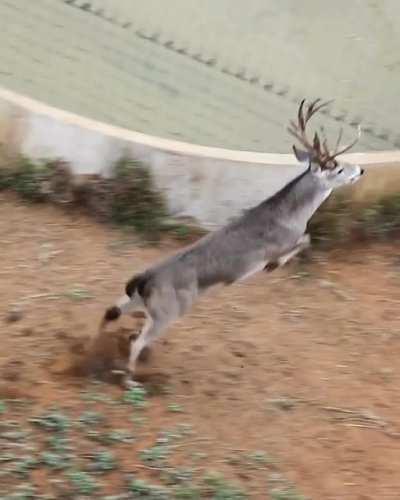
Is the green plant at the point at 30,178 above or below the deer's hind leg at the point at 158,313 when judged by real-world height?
above

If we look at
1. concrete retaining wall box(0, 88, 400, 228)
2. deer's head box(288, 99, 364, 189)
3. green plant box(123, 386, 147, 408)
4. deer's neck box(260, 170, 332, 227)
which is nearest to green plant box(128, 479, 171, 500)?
green plant box(123, 386, 147, 408)

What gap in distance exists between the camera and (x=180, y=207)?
621cm

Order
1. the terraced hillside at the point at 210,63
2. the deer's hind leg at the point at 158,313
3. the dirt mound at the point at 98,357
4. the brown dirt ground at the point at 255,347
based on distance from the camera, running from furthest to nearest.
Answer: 1. the terraced hillside at the point at 210,63
2. the dirt mound at the point at 98,357
3. the deer's hind leg at the point at 158,313
4. the brown dirt ground at the point at 255,347

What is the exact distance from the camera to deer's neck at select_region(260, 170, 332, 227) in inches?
213

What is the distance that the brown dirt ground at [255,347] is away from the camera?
4602 millimetres

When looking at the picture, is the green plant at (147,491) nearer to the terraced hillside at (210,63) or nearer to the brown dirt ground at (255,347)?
the brown dirt ground at (255,347)

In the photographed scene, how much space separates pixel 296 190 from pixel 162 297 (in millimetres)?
1045

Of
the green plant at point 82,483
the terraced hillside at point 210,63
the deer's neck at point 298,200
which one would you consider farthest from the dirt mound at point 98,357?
the terraced hillside at point 210,63

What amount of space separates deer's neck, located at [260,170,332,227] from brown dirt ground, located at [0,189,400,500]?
531 mm

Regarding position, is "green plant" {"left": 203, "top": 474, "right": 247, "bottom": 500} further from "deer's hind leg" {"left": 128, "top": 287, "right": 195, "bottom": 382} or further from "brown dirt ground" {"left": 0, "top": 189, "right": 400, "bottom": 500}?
"deer's hind leg" {"left": 128, "top": 287, "right": 195, "bottom": 382}

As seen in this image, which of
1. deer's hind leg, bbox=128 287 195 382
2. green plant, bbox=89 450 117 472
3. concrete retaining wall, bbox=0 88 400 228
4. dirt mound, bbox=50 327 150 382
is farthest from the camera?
concrete retaining wall, bbox=0 88 400 228

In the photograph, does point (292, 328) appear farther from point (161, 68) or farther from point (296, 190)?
point (161, 68)

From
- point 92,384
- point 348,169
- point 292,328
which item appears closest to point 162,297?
point 92,384

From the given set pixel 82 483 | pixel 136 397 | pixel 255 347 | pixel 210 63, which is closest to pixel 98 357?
pixel 136 397
